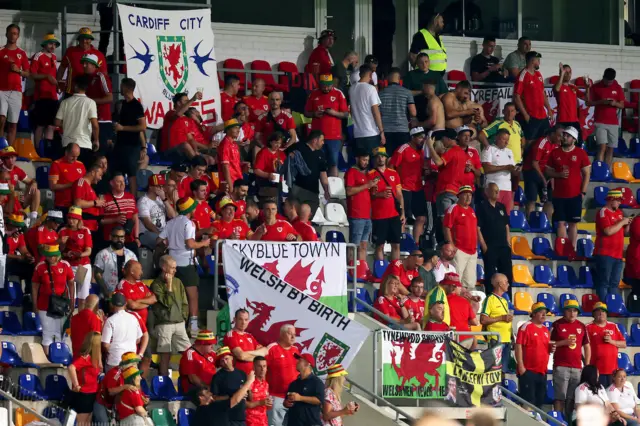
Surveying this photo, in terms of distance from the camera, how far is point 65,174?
1723 cm

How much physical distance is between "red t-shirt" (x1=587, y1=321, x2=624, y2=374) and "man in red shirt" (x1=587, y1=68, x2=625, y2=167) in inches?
199

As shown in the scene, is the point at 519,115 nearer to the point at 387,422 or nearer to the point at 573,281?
the point at 573,281

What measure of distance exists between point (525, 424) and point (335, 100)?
5759mm

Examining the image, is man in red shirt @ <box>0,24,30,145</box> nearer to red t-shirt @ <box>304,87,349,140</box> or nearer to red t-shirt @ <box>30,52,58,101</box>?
red t-shirt @ <box>30,52,58,101</box>

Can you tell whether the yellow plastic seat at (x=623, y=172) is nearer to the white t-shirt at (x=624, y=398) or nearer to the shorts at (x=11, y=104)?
the white t-shirt at (x=624, y=398)

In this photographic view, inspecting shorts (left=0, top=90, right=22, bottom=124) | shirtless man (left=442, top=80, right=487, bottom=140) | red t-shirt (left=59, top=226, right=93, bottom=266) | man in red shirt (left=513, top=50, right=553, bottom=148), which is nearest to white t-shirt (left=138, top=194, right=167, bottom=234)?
red t-shirt (left=59, top=226, right=93, bottom=266)

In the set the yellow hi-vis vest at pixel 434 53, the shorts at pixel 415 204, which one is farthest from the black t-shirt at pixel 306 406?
the yellow hi-vis vest at pixel 434 53

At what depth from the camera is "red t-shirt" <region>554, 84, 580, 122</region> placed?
2253 cm

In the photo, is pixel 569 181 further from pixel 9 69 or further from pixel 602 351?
pixel 9 69

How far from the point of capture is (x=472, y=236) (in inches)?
734

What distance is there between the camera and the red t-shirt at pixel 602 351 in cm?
1839

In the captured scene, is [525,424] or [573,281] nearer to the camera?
[525,424]

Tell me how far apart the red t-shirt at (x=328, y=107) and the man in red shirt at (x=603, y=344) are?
4.36 metres

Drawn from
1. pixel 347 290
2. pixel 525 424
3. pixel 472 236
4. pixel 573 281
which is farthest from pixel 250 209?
pixel 573 281
